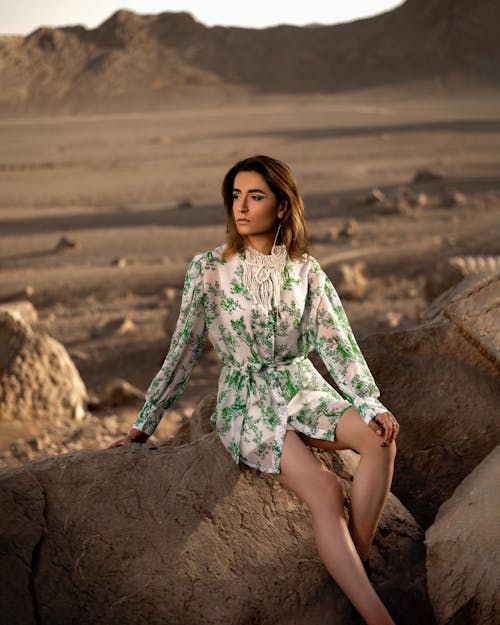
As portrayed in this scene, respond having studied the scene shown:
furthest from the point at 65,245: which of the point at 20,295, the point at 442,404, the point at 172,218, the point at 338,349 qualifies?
the point at 338,349

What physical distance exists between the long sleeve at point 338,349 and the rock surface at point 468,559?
0.48 m

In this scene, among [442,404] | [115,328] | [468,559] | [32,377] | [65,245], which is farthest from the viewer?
[65,245]

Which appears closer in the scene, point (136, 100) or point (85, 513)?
point (85, 513)

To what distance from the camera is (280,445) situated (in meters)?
2.87

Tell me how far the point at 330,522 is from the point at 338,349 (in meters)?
0.65

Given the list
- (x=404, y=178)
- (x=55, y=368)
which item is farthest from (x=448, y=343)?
(x=404, y=178)

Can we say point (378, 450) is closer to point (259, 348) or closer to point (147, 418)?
point (259, 348)

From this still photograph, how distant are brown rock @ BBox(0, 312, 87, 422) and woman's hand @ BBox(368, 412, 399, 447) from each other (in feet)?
11.3

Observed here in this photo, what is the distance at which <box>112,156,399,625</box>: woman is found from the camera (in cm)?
288

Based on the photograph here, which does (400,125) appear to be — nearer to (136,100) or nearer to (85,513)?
(136,100)

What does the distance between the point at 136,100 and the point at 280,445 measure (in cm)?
4083

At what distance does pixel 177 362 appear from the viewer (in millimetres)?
3145

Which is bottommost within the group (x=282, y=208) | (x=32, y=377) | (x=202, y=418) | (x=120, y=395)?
(x=120, y=395)

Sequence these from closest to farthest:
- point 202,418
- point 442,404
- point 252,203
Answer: point 252,203 → point 442,404 → point 202,418
